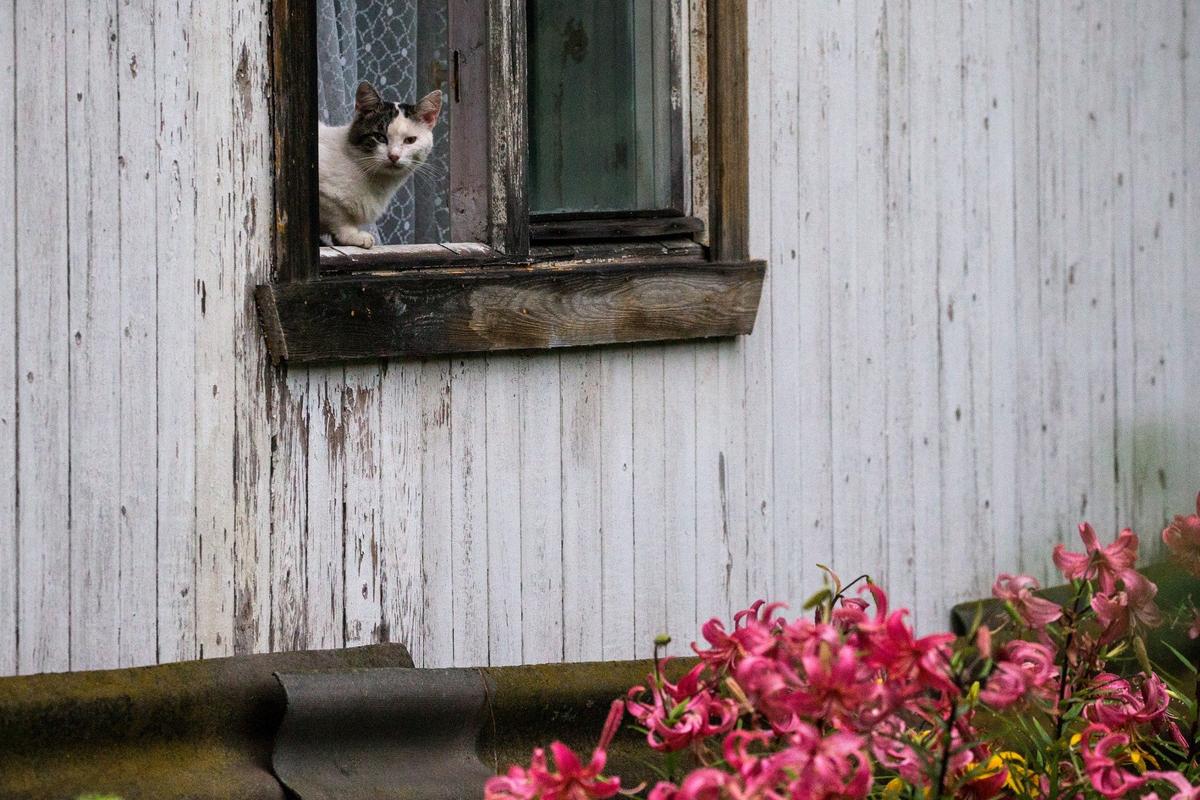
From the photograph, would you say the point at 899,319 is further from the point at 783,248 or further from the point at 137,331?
the point at 137,331

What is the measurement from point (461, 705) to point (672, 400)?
0.96 metres

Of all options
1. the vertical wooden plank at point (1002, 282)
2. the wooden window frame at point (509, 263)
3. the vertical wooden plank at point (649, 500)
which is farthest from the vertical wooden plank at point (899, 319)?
the vertical wooden plank at point (649, 500)

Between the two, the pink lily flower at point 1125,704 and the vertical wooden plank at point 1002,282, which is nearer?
the pink lily flower at point 1125,704

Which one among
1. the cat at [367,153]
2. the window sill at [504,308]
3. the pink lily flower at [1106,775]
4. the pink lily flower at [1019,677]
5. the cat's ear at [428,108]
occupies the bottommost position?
the pink lily flower at [1106,775]

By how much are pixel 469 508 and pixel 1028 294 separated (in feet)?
6.60

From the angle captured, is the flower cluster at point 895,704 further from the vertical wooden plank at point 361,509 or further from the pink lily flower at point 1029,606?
the vertical wooden plank at point 361,509

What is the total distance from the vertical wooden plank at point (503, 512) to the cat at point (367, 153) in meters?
0.47

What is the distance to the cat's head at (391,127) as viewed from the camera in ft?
12.0

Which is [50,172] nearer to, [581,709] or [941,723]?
[581,709]

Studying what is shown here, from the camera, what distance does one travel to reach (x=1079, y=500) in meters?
4.88

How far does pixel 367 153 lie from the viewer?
370 centimetres

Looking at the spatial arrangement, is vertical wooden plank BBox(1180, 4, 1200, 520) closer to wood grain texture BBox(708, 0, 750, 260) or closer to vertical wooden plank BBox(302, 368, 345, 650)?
wood grain texture BBox(708, 0, 750, 260)

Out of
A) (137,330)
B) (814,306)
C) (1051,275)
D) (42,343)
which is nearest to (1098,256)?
(1051,275)

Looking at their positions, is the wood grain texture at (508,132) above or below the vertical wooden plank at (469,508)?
above
